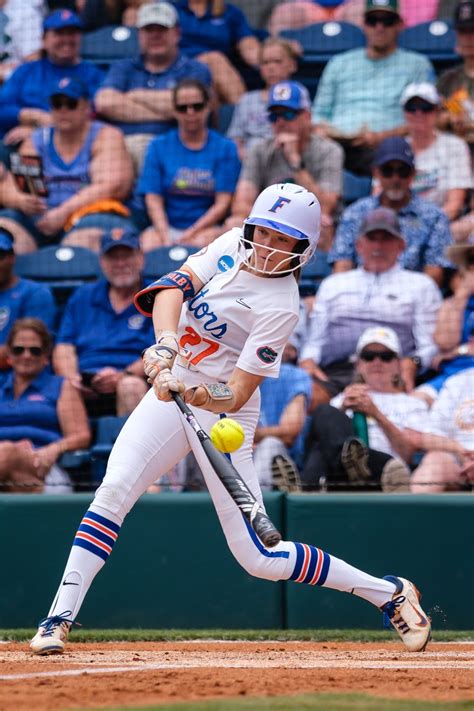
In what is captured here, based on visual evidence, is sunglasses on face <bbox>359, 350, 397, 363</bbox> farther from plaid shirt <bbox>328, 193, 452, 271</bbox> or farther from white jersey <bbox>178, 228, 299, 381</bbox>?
white jersey <bbox>178, 228, 299, 381</bbox>

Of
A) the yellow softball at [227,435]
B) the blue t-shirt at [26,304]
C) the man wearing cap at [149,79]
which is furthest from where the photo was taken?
Answer: the man wearing cap at [149,79]

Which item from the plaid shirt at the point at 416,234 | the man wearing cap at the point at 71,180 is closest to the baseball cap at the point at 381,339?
the plaid shirt at the point at 416,234

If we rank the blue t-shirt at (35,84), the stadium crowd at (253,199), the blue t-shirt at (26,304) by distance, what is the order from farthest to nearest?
the blue t-shirt at (35,84)
the blue t-shirt at (26,304)
the stadium crowd at (253,199)

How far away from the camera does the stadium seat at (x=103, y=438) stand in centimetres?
703

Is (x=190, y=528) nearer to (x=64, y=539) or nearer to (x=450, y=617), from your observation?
(x=64, y=539)

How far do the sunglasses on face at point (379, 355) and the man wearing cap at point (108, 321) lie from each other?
56.0 inches

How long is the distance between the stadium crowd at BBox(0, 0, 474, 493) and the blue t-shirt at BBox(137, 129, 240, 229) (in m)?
0.01

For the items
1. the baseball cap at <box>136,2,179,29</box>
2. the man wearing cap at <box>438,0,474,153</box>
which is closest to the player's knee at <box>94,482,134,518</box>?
the man wearing cap at <box>438,0,474,153</box>

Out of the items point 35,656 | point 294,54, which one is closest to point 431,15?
point 294,54

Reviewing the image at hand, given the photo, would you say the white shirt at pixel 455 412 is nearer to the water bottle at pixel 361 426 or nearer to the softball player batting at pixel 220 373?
the water bottle at pixel 361 426

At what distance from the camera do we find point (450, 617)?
242 inches

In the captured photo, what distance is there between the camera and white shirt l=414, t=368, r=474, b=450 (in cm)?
661

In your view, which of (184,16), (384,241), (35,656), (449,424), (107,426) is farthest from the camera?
(184,16)

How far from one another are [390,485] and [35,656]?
2.61 metres
